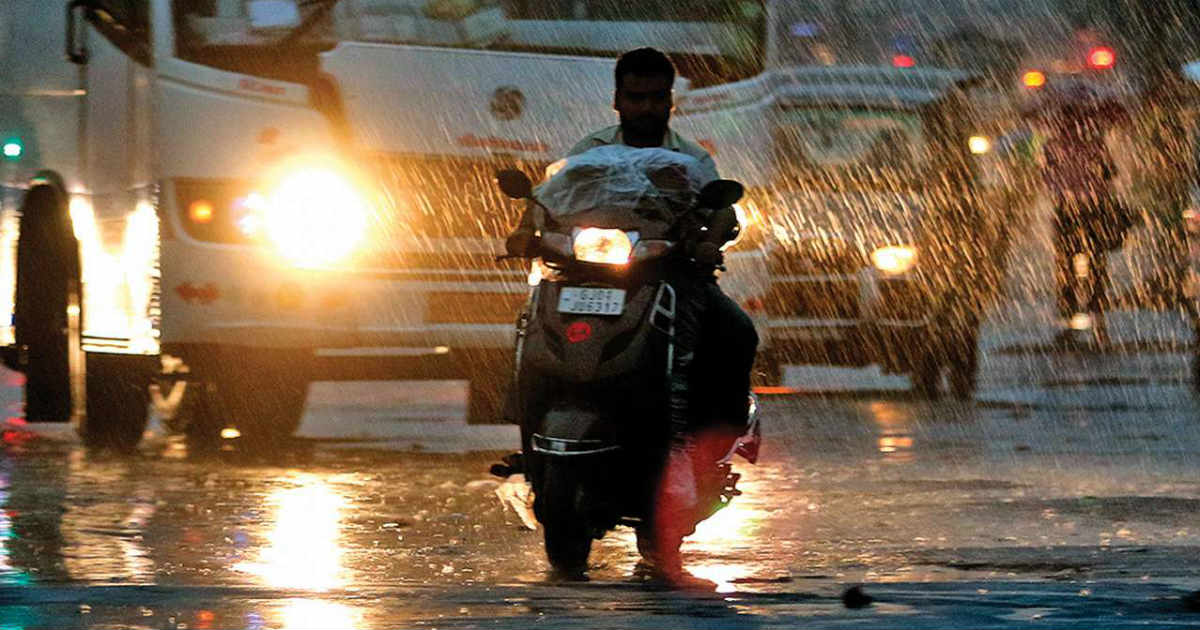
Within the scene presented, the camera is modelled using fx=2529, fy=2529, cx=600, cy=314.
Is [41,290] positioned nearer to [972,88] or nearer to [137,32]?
[137,32]

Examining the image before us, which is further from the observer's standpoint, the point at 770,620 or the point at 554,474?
the point at 554,474

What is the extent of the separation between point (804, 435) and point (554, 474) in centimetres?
573

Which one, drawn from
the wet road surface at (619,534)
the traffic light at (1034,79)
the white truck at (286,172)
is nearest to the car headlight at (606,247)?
the wet road surface at (619,534)

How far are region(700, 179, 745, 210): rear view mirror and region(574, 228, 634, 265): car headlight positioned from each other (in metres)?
0.26

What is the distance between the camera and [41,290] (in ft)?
40.3

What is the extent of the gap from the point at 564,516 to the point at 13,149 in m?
6.13

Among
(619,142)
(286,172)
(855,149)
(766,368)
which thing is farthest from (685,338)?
(855,149)

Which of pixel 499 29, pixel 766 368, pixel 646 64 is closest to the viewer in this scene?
pixel 646 64

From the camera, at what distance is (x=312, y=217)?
38.2 feet

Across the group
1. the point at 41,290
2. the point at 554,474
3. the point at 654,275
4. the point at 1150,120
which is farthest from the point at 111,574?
the point at 1150,120

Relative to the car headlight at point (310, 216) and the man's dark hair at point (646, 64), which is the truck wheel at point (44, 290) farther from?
the man's dark hair at point (646, 64)

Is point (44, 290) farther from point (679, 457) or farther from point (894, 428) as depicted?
point (679, 457)

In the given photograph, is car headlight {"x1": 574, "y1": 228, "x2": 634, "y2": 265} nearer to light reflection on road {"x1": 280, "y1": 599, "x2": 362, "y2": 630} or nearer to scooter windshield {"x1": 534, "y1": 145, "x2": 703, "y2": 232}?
scooter windshield {"x1": 534, "y1": 145, "x2": 703, "y2": 232}

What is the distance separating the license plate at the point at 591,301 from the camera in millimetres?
7176
